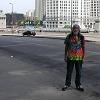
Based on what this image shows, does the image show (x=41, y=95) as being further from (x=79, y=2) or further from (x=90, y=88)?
(x=79, y=2)

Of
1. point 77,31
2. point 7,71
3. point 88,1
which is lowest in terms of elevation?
point 7,71

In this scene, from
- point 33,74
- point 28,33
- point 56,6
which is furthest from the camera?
point 56,6

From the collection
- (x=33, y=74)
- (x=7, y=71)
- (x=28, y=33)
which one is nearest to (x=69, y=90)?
(x=33, y=74)

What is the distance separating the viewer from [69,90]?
432 inches

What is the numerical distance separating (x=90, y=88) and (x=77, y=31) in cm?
180

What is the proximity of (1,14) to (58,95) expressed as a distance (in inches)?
7029

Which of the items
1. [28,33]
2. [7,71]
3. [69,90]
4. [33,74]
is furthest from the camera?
[28,33]

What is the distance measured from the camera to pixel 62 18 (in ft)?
646

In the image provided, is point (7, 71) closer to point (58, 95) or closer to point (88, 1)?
point (58, 95)

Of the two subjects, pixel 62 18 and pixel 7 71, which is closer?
pixel 7 71

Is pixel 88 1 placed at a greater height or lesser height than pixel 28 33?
greater

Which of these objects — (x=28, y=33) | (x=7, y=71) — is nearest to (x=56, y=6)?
(x=28, y=33)

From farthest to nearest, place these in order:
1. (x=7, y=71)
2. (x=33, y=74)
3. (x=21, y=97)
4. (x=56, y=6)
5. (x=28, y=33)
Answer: (x=56, y=6), (x=28, y=33), (x=7, y=71), (x=33, y=74), (x=21, y=97)

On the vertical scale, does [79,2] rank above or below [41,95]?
above
